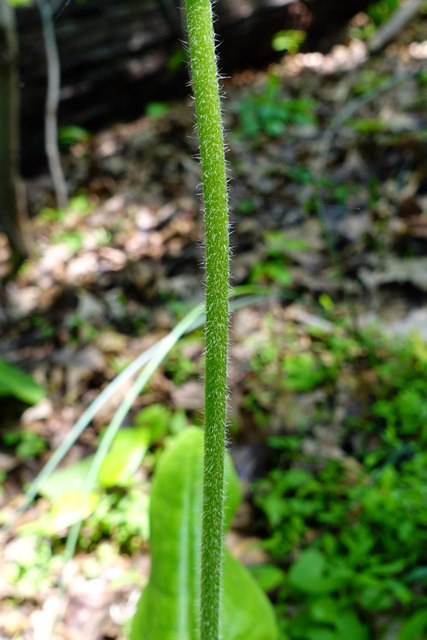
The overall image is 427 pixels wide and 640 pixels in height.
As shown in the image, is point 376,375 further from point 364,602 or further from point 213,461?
point 213,461

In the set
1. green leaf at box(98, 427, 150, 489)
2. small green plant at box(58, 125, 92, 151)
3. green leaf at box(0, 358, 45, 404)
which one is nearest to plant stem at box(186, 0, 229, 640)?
green leaf at box(98, 427, 150, 489)

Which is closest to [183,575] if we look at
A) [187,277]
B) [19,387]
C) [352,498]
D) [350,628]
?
[350,628]

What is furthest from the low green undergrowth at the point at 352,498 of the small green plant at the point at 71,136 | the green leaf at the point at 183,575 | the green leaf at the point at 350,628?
the small green plant at the point at 71,136

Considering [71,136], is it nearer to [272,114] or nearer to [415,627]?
[272,114]

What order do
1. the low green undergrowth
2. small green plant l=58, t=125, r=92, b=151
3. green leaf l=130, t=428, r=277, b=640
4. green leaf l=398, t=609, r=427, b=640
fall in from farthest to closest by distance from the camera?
small green plant l=58, t=125, r=92, b=151, the low green undergrowth, green leaf l=130, t=428, r=277, b=640, green leaf l=398, t=609, r=427, b=640

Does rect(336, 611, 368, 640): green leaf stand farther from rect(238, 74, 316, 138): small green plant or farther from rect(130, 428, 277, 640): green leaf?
rect(238, 74, 316, 138): small green plant

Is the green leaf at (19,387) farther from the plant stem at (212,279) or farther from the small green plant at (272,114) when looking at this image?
the small green plant at (272,114)

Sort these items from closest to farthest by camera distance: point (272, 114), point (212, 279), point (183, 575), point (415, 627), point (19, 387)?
point (212, 279) < point (415, 627) < point (183, 575) < point (19, 387) < point (272, 114)
